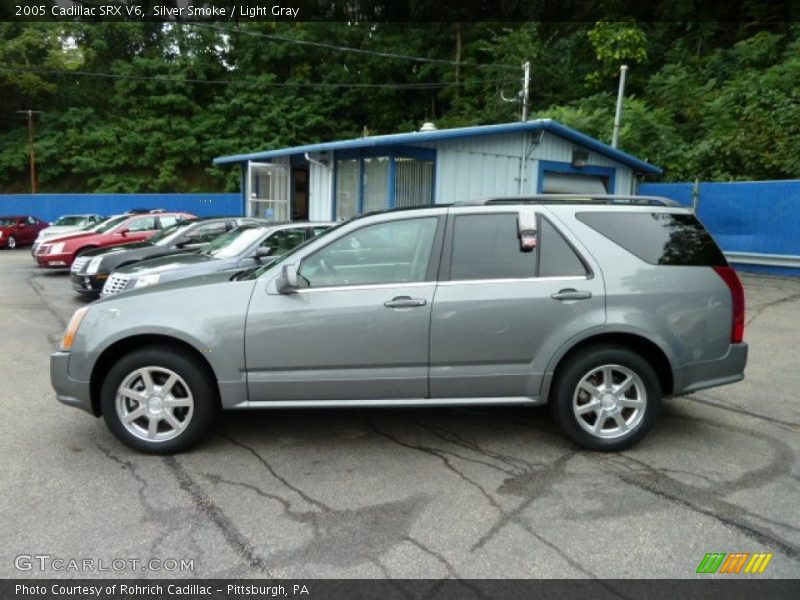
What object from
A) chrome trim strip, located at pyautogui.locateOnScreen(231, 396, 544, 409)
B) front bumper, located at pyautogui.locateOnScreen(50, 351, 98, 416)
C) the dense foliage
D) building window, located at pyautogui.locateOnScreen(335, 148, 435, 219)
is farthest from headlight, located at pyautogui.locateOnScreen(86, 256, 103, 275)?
the dense foliage

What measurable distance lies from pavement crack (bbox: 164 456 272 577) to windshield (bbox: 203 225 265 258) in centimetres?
493

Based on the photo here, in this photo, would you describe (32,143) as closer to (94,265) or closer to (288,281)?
(94,265)

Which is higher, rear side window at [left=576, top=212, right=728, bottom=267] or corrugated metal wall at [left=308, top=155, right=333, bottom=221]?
corrugated metal wall at [left=308, top=155, right=333, bottom=221]

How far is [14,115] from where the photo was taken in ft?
126

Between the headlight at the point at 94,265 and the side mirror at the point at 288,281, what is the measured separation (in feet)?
26.4

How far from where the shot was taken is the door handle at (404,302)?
4242 mm

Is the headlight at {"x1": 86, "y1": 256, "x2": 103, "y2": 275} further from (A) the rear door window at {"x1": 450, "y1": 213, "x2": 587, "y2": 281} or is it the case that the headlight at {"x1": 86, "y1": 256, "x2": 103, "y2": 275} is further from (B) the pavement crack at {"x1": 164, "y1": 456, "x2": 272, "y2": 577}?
(A) the rear door window at {"x1": 450, "y1": 213, "x2": 587, "y2": 281}

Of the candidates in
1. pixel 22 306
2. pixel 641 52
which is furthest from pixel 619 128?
pixel 22 306

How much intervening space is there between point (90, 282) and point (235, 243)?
3.55 m

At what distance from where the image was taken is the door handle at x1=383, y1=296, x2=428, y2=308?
13.9ft

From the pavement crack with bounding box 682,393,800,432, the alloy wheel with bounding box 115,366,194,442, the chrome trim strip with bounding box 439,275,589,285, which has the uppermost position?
the chrome trim strip with bounding box 439,275,589,285

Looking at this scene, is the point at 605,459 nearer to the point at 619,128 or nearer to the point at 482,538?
the point at 482,538

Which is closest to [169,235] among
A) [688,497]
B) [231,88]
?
[688,497]

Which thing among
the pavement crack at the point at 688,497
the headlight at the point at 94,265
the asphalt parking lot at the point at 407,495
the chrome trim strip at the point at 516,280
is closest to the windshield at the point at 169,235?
the headlight at the point at 94,265
